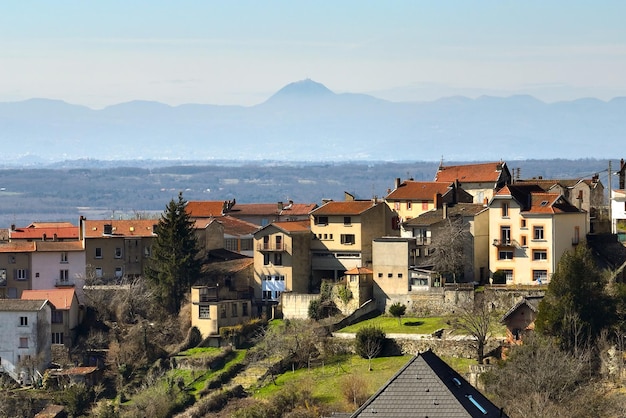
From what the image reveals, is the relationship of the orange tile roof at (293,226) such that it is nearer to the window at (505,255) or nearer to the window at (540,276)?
the window at (505,255)

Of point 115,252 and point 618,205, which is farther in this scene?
point 618,205

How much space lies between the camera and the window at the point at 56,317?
227 feet

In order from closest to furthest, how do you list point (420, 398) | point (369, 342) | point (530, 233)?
point (420, 398) → point (369, 342) → point (530, 233)

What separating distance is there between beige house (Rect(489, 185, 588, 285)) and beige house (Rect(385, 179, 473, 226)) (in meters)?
6.78

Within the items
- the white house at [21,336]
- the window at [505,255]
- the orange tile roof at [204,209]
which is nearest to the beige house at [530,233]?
the window at [505,255]

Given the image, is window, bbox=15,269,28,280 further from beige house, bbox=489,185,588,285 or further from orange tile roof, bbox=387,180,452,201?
beige house, bbox=489,185,588,285

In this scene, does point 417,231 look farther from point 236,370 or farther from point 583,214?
point 236,370

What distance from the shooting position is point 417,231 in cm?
7062

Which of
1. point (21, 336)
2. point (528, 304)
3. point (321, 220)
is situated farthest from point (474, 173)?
point (21, 336)

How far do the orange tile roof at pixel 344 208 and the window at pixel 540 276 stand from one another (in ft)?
32.1

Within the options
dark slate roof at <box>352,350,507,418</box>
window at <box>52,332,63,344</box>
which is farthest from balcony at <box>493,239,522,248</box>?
dark slate roof at <box>352,350,507,418</box>

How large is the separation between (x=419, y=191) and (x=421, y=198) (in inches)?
49.0

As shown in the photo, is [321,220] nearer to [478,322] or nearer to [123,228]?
[123,228]

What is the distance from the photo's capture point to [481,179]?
257 ft
